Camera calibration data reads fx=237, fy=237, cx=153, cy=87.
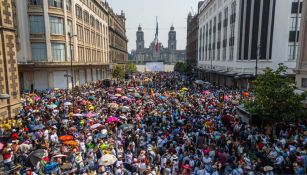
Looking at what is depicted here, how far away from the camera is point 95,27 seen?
5800cm

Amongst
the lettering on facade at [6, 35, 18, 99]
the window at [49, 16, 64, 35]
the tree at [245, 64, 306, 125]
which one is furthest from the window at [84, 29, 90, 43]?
the tree at [245, 64, 306, 125]

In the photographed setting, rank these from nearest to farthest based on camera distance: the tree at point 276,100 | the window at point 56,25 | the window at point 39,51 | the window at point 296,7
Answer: the tree at point 276,100, the window at point 296,7, the window at point 39,51, the window at point 56,25

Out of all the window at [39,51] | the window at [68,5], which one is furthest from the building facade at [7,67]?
the window at [68,5]

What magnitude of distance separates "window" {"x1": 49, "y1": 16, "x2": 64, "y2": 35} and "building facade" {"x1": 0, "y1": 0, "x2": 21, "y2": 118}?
16470 mm

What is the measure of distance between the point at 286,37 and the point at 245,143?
85.8 feet

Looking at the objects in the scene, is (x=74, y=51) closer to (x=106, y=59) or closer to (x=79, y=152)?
(x=106, y=59)

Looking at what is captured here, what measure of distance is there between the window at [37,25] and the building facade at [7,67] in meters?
15.9

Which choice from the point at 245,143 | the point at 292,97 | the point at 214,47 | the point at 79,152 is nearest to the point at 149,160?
the point at 79,152

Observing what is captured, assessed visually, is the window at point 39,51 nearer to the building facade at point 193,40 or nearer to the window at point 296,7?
the window at point 296,7

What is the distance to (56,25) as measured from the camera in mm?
37750

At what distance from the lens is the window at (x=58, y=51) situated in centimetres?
3766

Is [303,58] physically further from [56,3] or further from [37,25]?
[37,25]

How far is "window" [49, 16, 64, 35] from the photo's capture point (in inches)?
1464

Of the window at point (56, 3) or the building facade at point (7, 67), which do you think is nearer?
the building facade at point (7, 67)
